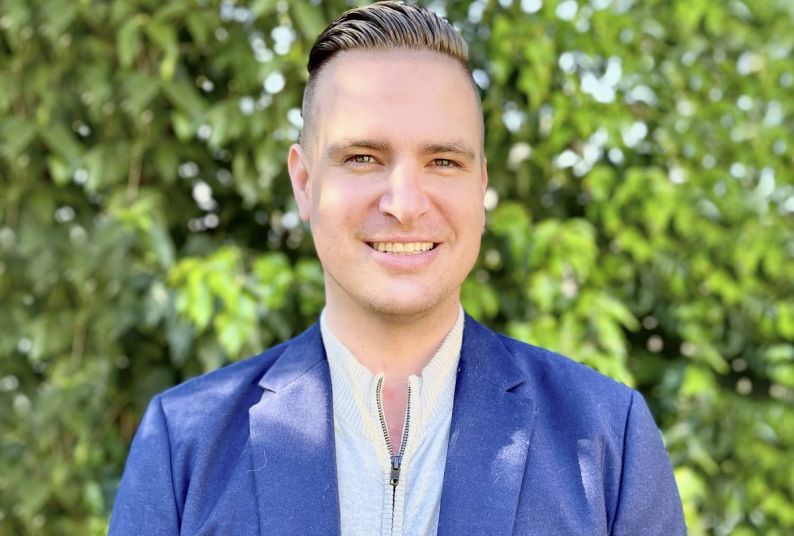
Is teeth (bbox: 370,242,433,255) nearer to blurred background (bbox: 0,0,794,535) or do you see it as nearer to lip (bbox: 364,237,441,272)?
lip (bbox: 364,237,441,272)

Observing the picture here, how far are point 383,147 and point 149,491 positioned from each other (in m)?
0.72

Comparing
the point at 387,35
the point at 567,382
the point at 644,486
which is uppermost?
the point at 387,35

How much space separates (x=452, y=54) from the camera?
1.63 meters

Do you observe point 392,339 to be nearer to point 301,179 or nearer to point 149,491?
point 301,179

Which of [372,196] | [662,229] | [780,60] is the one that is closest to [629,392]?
[372,196]

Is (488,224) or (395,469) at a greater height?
(395,469)

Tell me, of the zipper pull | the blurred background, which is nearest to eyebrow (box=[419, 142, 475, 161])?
the zipper pull

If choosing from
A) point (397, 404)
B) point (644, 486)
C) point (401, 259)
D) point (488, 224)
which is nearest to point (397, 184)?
point (401, 259)

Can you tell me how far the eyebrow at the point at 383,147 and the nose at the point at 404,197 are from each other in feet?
0.14

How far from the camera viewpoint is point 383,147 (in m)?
1.51

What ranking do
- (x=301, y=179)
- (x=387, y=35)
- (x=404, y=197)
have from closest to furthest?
1. (x=404, y=197)
2. (x=387, y=35)
3. (x=301, y=179)

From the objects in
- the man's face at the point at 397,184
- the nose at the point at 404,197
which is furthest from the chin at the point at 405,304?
the nose at the point at 404,197

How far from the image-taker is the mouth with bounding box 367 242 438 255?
4.97ft

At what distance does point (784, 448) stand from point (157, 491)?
253cm
